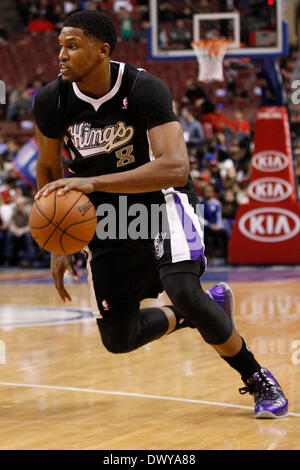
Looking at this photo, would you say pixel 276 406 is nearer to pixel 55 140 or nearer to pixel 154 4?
pixel 55 140

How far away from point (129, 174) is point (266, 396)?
1273mm

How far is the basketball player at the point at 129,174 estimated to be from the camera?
4020mm

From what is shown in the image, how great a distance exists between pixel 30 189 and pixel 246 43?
15.8 feet

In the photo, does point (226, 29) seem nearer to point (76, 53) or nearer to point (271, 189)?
point (271, 189)

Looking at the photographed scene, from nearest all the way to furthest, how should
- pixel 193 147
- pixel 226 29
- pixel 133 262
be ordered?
pixel 133 262, pixel 226 29, pixel 193 147

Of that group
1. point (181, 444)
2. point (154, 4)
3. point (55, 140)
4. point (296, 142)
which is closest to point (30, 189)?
point (154, 4)

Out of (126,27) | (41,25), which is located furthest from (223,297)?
(41,25)

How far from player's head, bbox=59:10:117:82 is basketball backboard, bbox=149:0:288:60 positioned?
8.47 m

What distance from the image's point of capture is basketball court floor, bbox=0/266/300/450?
3752 millimetres

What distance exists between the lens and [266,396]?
416 cm

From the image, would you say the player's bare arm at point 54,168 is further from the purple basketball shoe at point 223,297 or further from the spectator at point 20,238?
the spectator at point 20,238

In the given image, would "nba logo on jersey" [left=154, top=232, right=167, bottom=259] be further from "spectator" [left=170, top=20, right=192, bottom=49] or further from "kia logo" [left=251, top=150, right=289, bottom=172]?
"kia logo" [left=251, top=150, right=289, bottom=172]

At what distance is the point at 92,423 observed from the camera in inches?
160

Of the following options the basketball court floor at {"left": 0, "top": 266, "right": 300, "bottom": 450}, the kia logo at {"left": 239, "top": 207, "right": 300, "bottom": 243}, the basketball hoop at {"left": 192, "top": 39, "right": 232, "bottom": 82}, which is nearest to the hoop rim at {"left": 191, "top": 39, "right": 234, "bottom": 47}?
the basketball hoop at {"left": 192, "top": 39, "right": 232, "bottom": 82}
